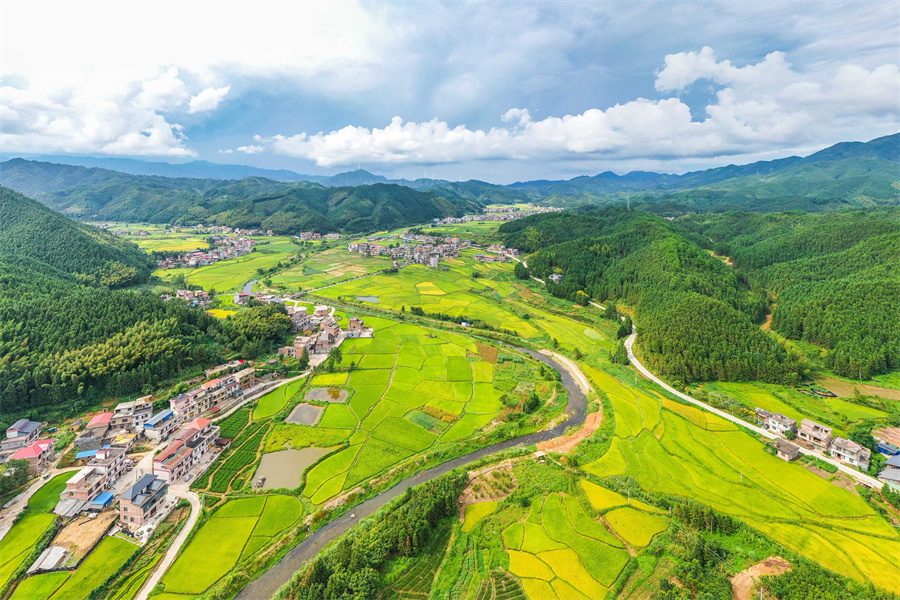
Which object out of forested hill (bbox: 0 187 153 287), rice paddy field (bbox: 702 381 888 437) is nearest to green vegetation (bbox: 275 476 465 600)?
rice paddy field (bbox: 702 381 888 437)

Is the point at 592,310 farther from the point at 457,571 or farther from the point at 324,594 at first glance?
the point at 324,594

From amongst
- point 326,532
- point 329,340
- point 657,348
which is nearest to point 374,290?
point 329,340

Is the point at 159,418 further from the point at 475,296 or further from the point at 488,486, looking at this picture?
the point at 475,296

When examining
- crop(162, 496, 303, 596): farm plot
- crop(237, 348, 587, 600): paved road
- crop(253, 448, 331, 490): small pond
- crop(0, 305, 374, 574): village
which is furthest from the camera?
crop(253, 448, 331, 490): small pond

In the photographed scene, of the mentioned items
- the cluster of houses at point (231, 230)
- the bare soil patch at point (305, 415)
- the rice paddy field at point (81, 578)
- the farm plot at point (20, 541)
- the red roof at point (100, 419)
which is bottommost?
the rice paddy field at point (81, 578)

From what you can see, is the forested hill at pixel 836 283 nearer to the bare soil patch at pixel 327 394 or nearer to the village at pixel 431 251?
the bare soil patch at pixel 327 394

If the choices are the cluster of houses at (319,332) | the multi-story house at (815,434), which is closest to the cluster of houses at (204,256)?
the cluster of houses at (319,332)

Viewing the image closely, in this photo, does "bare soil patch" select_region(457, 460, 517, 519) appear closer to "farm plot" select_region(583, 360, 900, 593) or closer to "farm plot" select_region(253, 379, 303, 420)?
"farm plot" select_region(583, 360, 900, 593)
